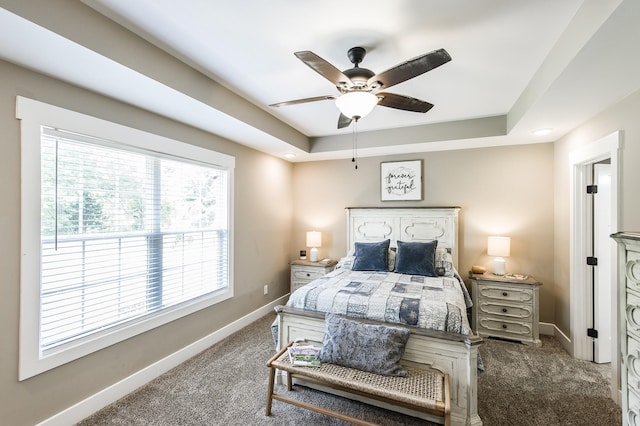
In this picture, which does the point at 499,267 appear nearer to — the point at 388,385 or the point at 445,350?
the point at 445,350

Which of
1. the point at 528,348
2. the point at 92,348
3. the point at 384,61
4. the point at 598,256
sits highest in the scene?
the point at 384,61

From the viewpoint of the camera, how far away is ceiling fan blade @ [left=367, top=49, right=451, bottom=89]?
5.00 ft

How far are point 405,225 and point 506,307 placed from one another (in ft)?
5.06

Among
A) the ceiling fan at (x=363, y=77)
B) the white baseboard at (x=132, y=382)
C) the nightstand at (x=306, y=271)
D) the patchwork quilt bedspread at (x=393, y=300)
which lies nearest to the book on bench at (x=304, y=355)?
the patchwork quilt bedspread at (x=393, y=300)

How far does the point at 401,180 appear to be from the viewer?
419cm

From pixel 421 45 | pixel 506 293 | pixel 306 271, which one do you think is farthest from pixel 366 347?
pixel 306 271

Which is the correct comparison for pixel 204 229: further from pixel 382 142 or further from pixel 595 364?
pixel 595 364

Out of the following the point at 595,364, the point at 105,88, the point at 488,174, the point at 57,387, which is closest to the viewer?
the point at 57,387

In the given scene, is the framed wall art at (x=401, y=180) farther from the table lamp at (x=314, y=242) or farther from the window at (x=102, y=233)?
the window at (x=102, y=233)

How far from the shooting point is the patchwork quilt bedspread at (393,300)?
2100mm

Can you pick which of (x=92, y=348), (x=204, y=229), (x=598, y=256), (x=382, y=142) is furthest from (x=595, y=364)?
(x=92, y=348)

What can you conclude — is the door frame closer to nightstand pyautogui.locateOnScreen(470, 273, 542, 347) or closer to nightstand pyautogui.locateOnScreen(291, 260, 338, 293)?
nightstand pyautogui.locateOnScreen(470, 273, 542, 347)

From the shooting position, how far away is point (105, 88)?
80.8 inches

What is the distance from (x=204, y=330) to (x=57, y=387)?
131 centimetres
